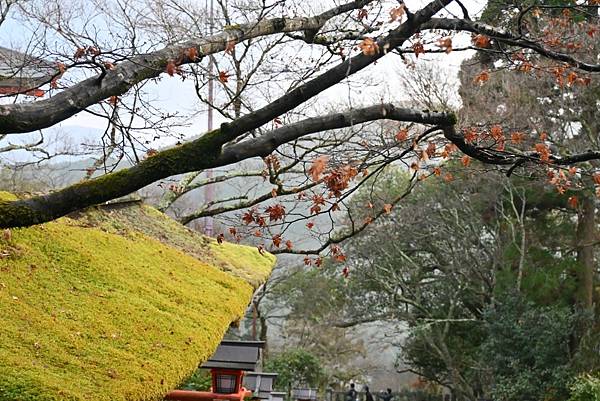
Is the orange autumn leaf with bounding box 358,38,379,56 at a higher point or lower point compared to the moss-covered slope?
higher

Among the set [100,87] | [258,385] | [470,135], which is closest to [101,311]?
[100,87]

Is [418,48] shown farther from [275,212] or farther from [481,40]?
[275,212]

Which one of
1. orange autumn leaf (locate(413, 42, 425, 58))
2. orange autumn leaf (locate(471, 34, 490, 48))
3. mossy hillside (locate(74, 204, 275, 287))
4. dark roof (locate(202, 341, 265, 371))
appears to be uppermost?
orange autumn leaf (locate(471, 34, 490, 48))

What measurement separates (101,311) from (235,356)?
2.45 metres

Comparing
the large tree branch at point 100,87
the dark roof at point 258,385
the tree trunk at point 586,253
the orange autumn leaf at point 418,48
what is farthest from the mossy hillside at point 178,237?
the tree trunk at point 586,253

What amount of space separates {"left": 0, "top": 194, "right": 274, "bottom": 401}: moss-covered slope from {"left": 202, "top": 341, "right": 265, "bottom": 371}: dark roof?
762 millimetres

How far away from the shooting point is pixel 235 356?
571cm

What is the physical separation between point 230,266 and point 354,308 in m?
12.2

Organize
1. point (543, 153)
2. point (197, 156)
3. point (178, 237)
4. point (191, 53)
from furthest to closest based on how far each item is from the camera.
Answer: point (178, 237), point (543, 153), point (191, 53), point (197, 156)

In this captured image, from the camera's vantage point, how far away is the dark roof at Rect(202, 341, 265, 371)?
5.65 meters

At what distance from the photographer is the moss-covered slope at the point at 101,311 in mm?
2732

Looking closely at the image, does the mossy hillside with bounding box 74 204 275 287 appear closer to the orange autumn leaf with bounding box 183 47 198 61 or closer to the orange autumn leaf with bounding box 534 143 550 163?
the orange autumn leaf with bounding box 183 47 198 61

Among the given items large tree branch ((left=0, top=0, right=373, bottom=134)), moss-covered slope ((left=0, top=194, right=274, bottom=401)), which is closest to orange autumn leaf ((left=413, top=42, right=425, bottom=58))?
large tree branch ((left=0, top=0, right=373, bottom=134))

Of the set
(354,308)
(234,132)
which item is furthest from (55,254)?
(354,308)
